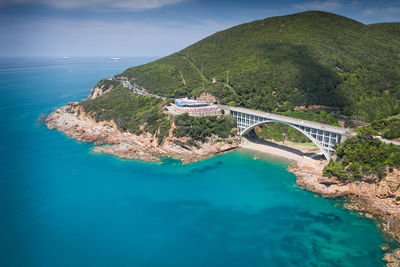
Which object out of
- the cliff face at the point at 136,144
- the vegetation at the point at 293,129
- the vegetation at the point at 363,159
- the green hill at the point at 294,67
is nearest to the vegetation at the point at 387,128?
the vegetation at the point at 363,159

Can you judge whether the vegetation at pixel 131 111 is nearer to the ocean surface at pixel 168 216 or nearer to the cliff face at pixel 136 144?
the cliff face at pixel 136 144

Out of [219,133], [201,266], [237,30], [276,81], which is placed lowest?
[201,266]

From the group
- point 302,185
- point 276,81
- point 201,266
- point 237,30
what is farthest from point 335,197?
point 237,30

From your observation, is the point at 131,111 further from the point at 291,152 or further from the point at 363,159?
the point at 363,159

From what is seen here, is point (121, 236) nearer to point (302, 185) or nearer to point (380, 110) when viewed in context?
point (302, 185)

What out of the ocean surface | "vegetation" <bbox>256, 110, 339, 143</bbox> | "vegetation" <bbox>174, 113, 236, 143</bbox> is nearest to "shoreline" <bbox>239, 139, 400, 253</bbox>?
the ocean surface

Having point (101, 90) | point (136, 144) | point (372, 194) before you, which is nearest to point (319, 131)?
point (372, 194)
